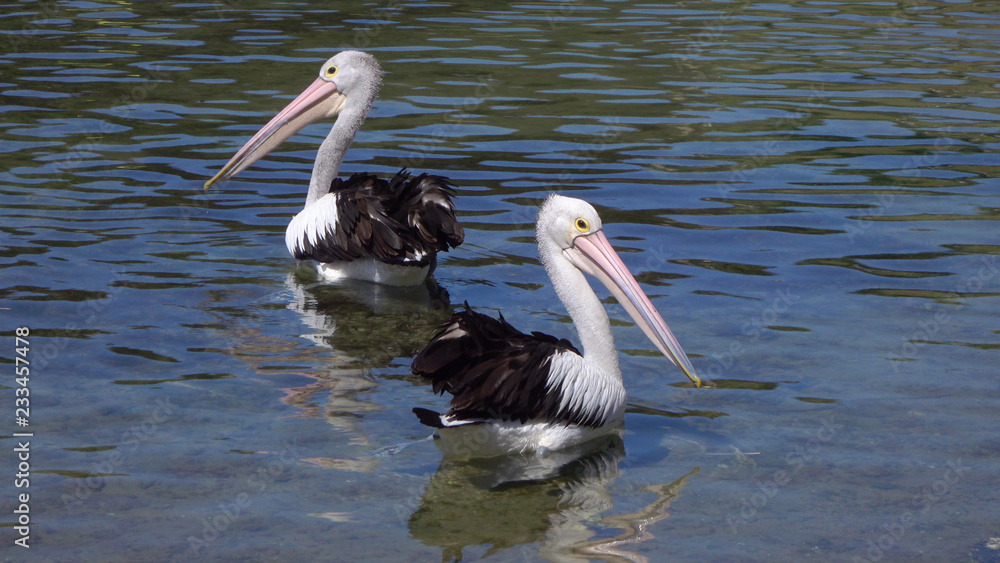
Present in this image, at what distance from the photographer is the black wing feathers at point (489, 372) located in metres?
4.91

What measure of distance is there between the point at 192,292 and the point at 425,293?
142cm

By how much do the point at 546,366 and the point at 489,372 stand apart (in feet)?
0.86

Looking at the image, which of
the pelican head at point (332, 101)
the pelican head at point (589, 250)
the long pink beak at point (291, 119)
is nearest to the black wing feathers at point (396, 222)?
the pelican head at point (332, 101)

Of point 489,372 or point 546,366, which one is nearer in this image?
point 489,372

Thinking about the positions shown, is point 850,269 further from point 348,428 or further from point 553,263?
point 348,428

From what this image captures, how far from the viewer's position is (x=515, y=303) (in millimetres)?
7062

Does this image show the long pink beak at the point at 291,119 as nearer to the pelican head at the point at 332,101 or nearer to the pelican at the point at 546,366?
the pelican head at the point at 332,101

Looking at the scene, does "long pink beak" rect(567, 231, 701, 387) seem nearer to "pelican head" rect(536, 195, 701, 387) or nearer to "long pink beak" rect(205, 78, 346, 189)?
"pelican head" rect(536, 195, 701, 387)

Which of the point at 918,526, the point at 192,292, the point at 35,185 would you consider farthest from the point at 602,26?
the point at 918,526

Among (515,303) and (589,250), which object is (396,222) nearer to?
(515,303)

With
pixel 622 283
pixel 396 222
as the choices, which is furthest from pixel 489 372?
pixel 396 222

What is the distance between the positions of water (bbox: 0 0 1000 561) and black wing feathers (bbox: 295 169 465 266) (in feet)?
1.19

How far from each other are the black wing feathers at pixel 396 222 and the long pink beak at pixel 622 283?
5.34 feet

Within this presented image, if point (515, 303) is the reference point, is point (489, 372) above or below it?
above
